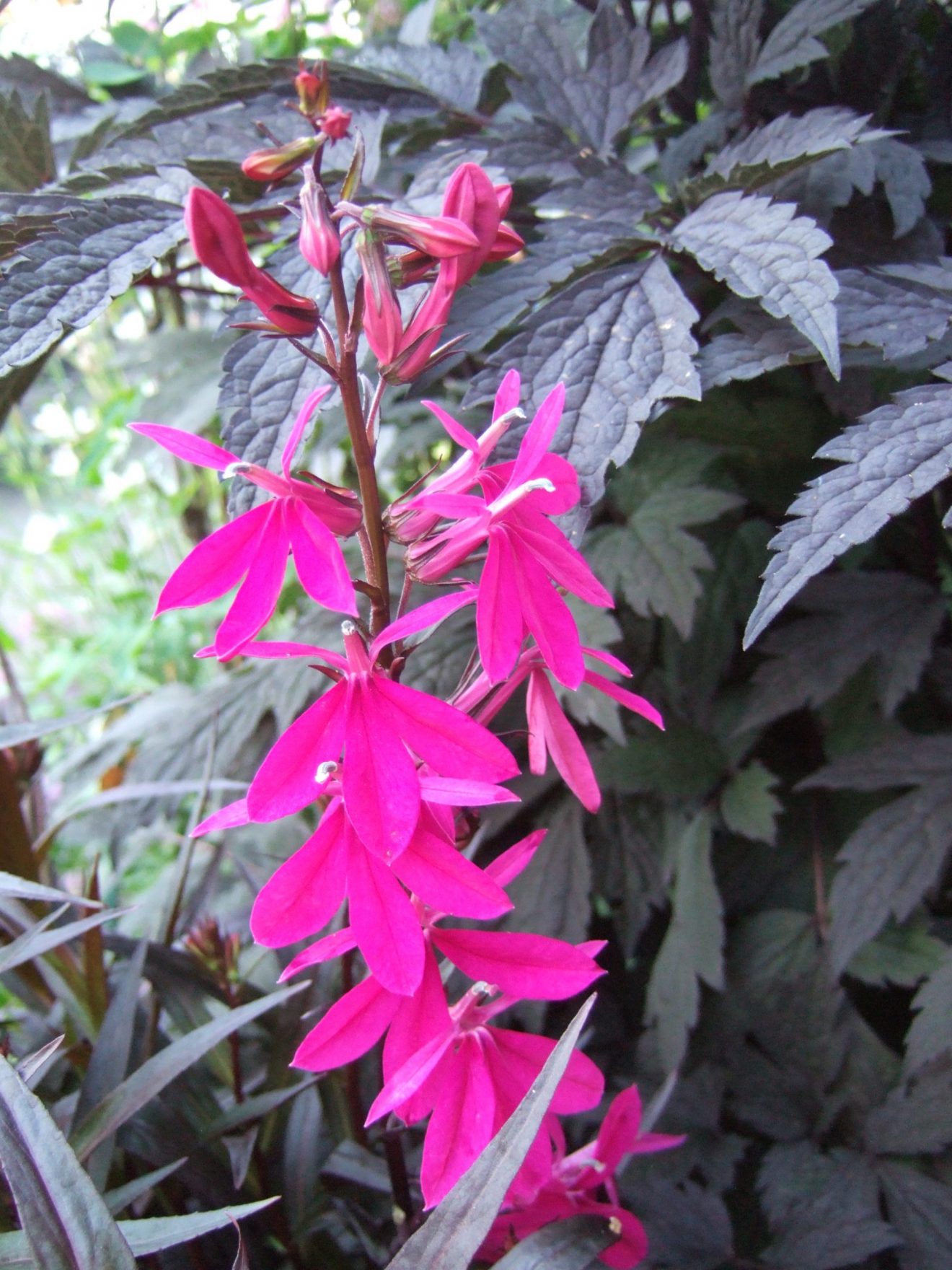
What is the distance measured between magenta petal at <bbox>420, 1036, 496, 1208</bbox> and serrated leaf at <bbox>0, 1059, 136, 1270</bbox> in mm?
138

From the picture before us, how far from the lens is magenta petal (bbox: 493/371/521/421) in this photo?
0.47 meters

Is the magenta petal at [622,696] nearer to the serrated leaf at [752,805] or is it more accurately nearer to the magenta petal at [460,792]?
the magenta petal at [460,792]

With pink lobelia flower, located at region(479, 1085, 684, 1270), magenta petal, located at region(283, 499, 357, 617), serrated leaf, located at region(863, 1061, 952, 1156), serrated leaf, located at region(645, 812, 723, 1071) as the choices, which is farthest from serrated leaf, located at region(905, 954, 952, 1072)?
magenta petal, located at region(283, 499, 357, 617)

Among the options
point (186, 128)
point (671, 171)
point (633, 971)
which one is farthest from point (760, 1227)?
point (186, 128)

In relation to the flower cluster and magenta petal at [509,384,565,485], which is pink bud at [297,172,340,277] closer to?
the flower cluster

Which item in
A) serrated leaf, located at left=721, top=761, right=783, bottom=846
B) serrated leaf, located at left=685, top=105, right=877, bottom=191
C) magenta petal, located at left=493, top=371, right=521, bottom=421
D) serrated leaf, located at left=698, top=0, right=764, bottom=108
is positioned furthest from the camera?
serrated leaf, located at left=721, top=761, right=783, bottom=846

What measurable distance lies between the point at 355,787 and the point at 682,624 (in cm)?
41

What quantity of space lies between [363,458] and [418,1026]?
0.29m

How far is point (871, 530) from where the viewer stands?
441 mm

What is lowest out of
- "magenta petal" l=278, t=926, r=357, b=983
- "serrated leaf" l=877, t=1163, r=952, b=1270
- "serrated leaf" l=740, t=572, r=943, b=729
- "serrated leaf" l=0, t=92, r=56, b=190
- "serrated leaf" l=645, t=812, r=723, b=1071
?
"serrated leaf" l=877, t=1163, r=952, b=1270

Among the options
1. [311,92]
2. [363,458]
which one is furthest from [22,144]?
[363,458]

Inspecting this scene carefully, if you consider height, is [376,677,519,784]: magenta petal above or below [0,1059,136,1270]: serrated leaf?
above

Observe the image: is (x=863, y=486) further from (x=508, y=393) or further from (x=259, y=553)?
(x=259, y=553)

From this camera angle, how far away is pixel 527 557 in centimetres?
44
